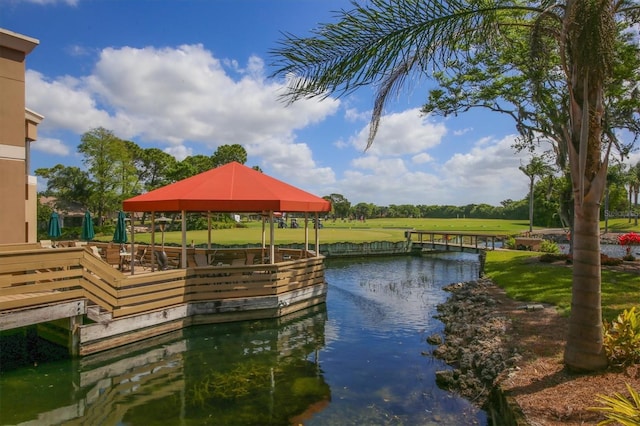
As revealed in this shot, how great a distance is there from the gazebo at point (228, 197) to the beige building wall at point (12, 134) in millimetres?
2863

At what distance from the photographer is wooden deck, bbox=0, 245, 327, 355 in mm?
7645

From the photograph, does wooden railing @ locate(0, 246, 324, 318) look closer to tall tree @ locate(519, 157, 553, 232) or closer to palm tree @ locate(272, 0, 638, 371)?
palm tree @ locate(272, 0, 638, 371)

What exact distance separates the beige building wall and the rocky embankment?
39.4ft

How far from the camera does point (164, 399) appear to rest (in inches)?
261

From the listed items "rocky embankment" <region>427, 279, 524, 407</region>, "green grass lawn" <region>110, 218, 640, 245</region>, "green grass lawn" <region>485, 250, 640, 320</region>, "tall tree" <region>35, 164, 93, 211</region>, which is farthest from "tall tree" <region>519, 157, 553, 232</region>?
"tall tree" <region>35, 164, 93, 211</region>

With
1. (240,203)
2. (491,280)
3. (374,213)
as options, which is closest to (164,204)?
(240,203)

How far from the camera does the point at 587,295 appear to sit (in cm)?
559

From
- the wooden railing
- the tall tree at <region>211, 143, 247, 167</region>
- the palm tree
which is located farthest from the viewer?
the tall tree at <region>211, 143, 247, 167</region>

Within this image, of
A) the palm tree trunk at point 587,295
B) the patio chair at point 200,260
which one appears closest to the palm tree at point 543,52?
the palm tree trunk at point 587,295

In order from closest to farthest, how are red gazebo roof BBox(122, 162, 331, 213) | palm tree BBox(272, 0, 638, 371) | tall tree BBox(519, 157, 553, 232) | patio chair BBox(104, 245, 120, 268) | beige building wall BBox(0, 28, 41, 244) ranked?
palm tree BBox(272, 0, 638, 371)
beige building wall BBox(0, 28, 41, 244)
red gazebo roof BBox(122, 162, 331, 213)
patio chair BBox(104, 245, 120, 268)
tall tree BBox(519, 157, 553, 232)

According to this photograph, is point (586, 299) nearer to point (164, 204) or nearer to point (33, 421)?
point (33, 421)

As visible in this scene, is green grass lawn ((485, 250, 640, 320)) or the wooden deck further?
green grass lawn ((485, 250, 640, 320))

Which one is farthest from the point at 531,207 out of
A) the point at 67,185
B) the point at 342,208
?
the point at 342,208

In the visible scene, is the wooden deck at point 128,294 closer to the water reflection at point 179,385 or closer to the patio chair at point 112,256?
the water reflection at point 179,385
